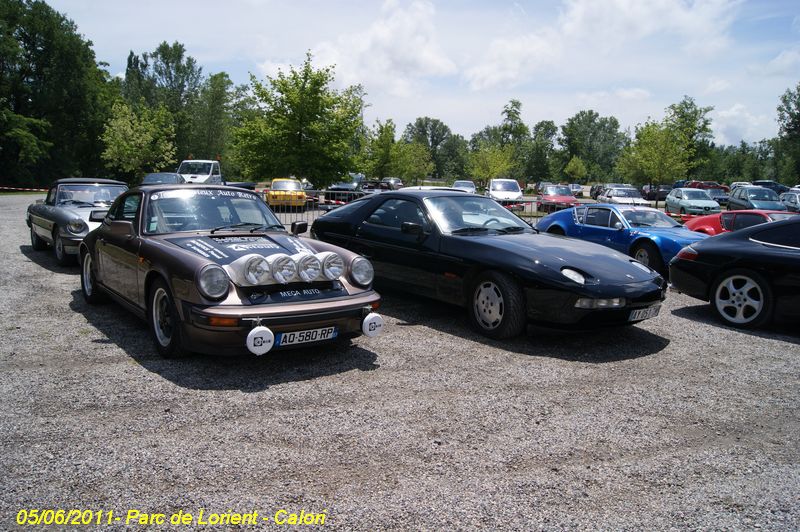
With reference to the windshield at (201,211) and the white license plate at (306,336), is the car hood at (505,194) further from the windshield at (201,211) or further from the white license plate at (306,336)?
the white license plate at (306,336)

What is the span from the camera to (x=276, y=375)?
475 centimetres

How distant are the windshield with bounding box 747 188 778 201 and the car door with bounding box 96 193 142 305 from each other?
84.8 feet

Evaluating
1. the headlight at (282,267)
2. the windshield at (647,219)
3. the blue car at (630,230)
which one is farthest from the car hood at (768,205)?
the headlight at (282,267)

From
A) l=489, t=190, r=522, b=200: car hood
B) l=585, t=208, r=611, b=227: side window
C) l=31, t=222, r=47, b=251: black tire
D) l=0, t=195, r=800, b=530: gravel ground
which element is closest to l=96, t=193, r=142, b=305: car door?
l=0, t=195, r=800, b=530: gravel ground

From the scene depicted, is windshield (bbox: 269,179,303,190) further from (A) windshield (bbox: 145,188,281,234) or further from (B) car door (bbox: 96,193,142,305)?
(A) windshield (bbox: 145,188,281,234)

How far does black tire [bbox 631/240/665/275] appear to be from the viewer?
32.6ft

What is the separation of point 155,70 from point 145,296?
79233mm

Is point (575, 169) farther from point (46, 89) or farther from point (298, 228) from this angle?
point (298, 228)

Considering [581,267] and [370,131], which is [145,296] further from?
[370,131]

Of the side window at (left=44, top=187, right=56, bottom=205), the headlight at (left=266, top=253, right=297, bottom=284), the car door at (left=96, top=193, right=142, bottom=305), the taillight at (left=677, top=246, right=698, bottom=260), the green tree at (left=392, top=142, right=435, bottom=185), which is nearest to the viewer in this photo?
the headlight at (left=266, top=253, right=297, bottom=284)

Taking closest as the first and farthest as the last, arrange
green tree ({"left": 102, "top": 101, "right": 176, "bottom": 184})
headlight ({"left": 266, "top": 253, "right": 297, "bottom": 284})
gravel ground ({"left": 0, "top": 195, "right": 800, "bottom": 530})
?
gravel ground ({"left": 0, "top": 195, "right": 800, "bottom": 530}) → headlight ({"left": 266, "top": 253, "right": 297, "bottom": 284}) → green tree ({"left": 102, "top": 101, "right": 176, "bottom": 184})

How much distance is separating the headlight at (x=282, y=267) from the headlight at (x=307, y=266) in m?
0.05

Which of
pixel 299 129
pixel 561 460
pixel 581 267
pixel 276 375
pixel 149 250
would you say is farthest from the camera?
pixel 299 129

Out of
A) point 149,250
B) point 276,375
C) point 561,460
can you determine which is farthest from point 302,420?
point 149,250
